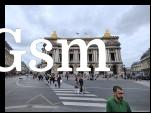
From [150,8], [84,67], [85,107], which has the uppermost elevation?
[150,8]

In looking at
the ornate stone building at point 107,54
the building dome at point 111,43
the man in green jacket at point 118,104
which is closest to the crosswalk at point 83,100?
the man in green jacket at point 118,104

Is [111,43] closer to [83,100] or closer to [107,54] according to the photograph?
[107,54]

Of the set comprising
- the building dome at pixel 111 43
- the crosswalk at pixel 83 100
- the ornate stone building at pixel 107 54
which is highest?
the building dome at pixel 111 43

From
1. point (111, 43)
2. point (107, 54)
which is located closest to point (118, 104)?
point (111, 43)

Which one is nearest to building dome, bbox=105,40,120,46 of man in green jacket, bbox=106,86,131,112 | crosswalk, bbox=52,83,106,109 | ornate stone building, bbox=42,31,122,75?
ornate stone building, bbox=42,31,122,75

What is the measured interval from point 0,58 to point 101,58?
2.92 meters

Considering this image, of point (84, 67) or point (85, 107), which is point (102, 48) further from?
point (85, 107)

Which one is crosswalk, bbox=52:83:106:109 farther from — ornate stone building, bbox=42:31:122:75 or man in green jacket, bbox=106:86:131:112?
ornate stone building, bbox=42:31:122:75

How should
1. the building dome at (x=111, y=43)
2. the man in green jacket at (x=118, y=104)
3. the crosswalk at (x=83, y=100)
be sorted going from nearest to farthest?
the man in green jacket at (x=118, y=104)
the crosswalk at (x=83, y=100)
the building dome at (x=111, y=43)

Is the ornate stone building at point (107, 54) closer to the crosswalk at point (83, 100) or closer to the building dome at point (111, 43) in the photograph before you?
the building dome at point (111, 43)
